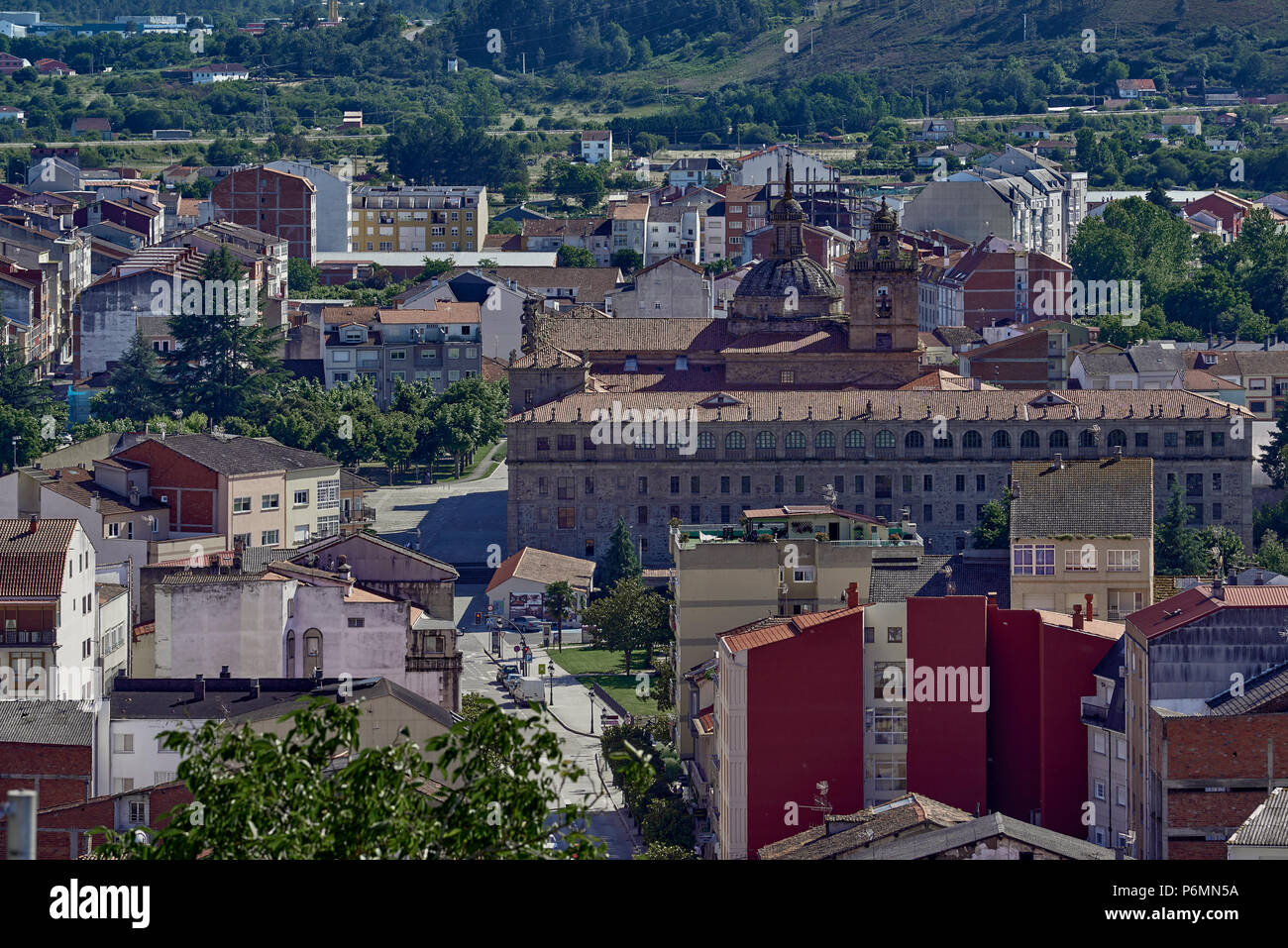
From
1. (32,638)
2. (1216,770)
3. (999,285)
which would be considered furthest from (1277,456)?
(1216,770)

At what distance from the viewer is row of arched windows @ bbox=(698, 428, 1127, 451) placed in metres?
86.9

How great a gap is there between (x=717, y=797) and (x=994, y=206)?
107m

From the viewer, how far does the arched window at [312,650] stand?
57406mm

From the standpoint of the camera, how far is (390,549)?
199 ft

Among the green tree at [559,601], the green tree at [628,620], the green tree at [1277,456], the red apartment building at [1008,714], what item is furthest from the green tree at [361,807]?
the green tree at [1277,456]

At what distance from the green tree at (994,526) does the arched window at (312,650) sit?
24149mm

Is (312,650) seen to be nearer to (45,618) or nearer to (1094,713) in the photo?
(45,618)

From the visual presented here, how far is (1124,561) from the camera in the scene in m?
58.1

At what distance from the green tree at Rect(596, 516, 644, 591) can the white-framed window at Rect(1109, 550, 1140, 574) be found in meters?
25.0

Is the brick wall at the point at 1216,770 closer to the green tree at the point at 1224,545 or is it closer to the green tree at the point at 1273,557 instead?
the green tree at the point at 1273,557

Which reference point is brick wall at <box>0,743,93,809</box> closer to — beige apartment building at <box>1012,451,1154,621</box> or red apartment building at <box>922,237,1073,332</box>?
beige apartment building at <box>1012,451,1154,621</box>

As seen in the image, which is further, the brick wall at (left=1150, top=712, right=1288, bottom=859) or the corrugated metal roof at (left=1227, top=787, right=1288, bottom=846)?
the brick wall at (left=1150, top=712, right=1288, bottom=859)

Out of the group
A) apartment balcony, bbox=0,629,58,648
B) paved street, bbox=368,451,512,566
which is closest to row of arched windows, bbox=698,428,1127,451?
paved street, bbox=368,451,512,566

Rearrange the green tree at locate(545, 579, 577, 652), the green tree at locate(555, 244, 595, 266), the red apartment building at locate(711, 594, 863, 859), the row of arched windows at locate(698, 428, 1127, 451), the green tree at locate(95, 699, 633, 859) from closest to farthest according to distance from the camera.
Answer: the green tree at locate(95, 699, 633, 859)
the red apartment building at locate(711, 594, 863, 859)
the green tree at locate(545, 579, 577, 652)
the row of arched windows at locate(698, 428, 1127, 451)
the green tree at locate(555, 244, 595, 266)
